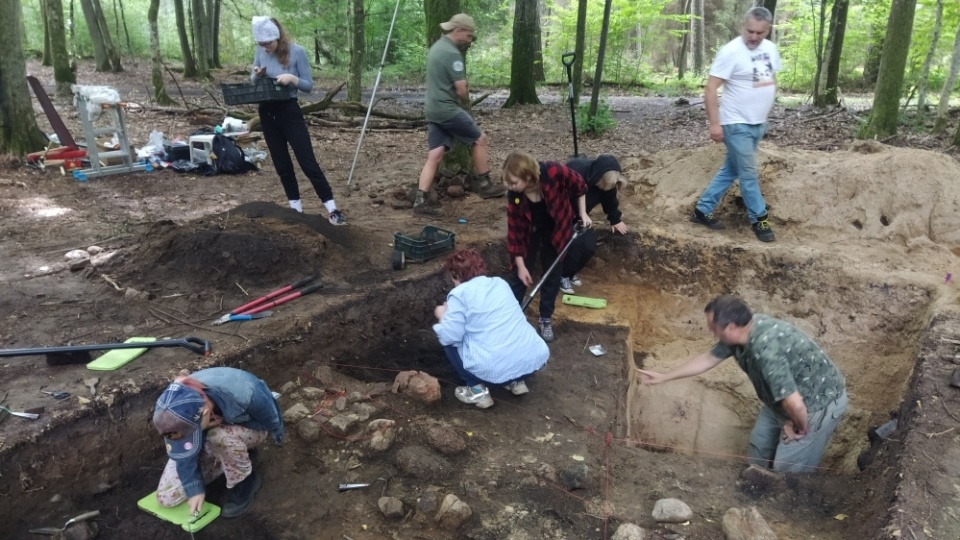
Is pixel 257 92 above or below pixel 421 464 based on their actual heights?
above

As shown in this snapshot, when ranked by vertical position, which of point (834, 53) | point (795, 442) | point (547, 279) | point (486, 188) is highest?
point (834, 53)

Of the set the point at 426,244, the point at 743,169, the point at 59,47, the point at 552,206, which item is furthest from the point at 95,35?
the point at 743,169

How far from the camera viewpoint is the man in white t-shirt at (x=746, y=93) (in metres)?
5.29

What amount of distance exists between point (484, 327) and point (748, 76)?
3583 mm

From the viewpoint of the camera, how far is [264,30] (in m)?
5.18

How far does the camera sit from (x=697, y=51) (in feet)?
78.3

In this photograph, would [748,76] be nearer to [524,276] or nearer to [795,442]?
[524,276]

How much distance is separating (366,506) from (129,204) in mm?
5644

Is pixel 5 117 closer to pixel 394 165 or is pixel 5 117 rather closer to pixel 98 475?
pixel 394 165

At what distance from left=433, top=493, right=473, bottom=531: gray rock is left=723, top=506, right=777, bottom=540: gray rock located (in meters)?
1.28

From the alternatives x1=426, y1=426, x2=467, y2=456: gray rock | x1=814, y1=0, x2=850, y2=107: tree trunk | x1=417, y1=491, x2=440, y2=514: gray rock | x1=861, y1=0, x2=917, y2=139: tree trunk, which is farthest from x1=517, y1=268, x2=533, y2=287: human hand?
x1=814, y1=0, x2=850, y2=107: tree trunk

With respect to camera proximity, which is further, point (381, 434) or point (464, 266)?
point (464, 266)

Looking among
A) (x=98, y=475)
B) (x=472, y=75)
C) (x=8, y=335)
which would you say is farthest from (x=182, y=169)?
(x=472, y=75)

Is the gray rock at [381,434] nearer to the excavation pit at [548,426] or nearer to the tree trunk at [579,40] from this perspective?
the excavation pit at [548,426]
